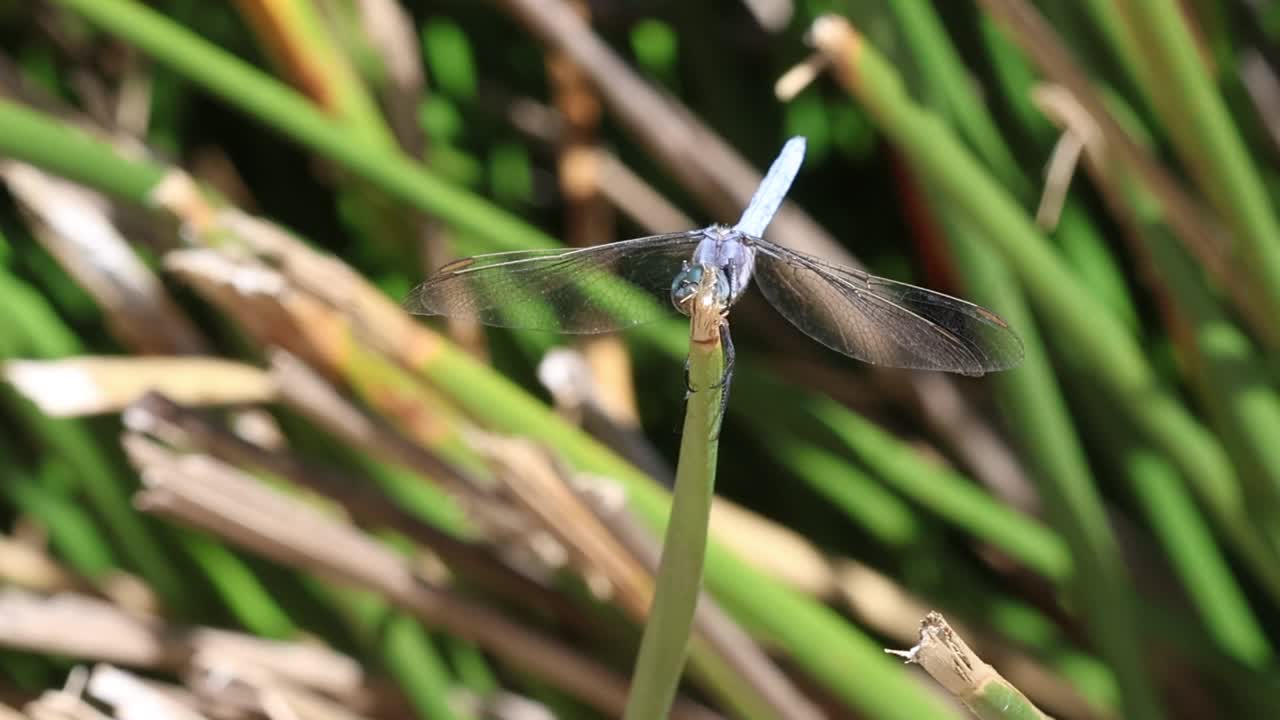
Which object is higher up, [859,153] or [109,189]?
[859,153]

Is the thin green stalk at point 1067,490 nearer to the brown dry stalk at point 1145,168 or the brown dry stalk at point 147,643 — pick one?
the brown dry stalk at point 1145,168

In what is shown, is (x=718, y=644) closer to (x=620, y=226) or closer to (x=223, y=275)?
(x=223, y=275)

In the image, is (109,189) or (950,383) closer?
(109,189)

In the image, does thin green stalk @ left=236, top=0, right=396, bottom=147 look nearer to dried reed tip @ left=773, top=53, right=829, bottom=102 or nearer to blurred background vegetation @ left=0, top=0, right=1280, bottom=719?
blurred background vegetation @ left=0, top=0, right=1280, bottom=719

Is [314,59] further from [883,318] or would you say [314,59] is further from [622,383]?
[883,318]

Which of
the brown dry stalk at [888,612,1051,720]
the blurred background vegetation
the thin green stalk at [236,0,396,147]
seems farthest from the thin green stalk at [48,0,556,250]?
the brown dry stalk at [888,612,1051,720]

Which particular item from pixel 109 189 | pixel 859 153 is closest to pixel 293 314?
pixel 109 189

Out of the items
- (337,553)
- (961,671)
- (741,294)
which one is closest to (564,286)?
(741,294)
